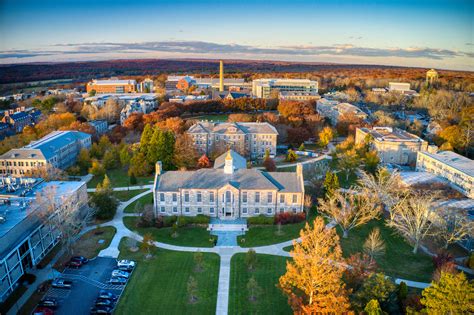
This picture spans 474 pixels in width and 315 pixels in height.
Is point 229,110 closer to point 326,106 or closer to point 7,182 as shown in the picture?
point 326,106

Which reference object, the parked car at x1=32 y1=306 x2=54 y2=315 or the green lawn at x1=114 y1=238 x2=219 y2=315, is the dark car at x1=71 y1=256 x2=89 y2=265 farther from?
the parked car at x1=32 y1=306 x2=54 y2=315

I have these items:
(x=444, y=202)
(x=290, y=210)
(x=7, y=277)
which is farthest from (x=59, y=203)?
(x=444, y=202)

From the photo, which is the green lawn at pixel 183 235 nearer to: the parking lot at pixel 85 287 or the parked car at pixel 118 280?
the parking lot at pixel 85 287

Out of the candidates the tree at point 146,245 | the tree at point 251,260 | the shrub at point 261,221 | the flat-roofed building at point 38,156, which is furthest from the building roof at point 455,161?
the flat-roofed building at point 38,156

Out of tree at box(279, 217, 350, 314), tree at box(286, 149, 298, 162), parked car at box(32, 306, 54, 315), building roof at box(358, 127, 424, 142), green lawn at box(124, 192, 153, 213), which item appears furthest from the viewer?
tree at box(286, 149, 298, 162)

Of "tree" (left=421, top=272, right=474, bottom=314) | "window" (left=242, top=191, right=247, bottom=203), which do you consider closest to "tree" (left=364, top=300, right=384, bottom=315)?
"tree" (left=421, top=272, right=474, bottom=314)
